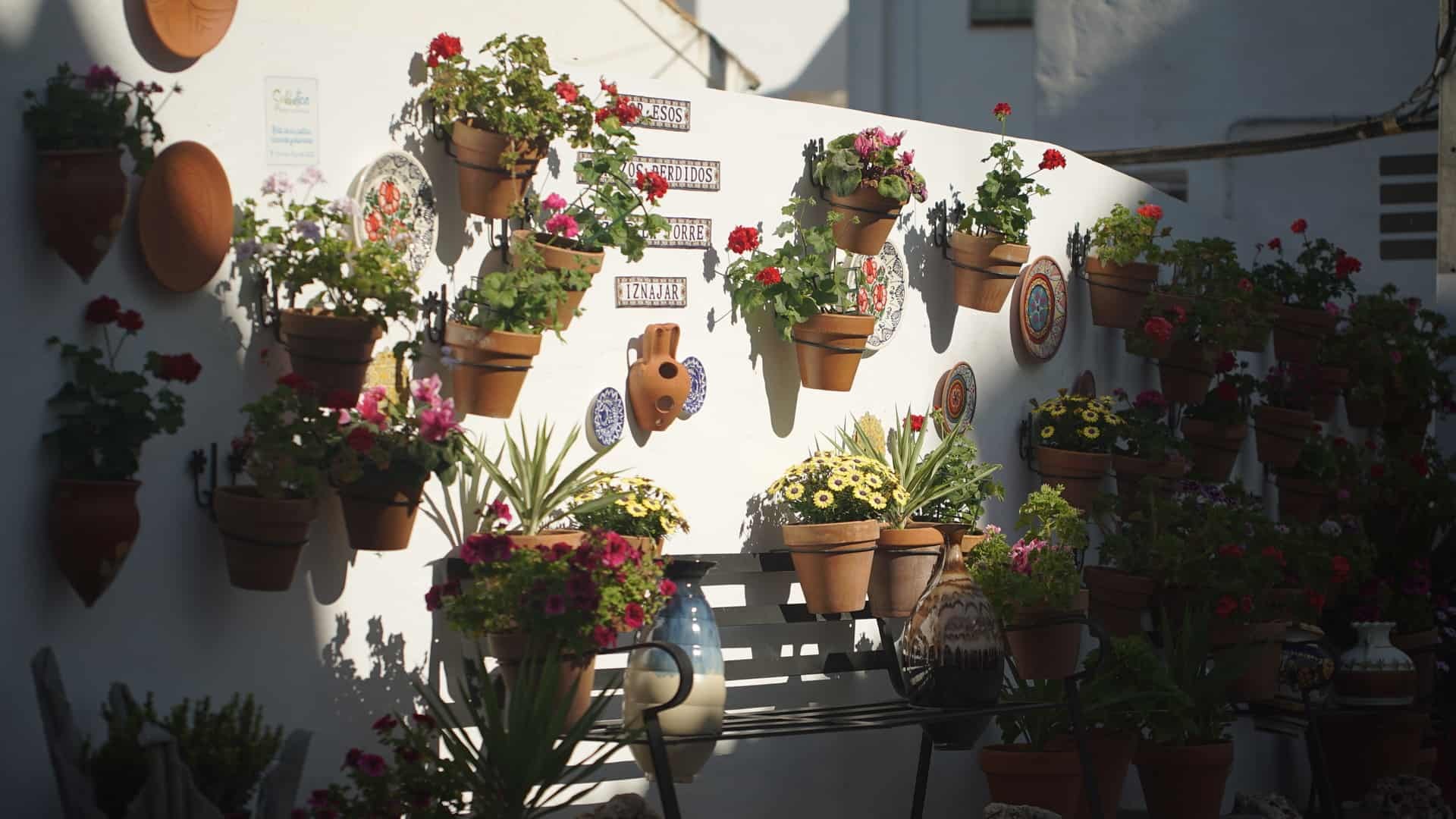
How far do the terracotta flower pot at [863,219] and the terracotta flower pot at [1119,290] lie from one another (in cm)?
153

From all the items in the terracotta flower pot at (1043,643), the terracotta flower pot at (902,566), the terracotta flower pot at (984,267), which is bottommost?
the terracotta flower pot at (1043,643)

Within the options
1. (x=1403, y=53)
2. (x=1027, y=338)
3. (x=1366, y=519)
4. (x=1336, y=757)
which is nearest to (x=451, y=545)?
(x=1027, y=338)

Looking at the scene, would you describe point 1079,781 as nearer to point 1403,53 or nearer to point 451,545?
point 451,545

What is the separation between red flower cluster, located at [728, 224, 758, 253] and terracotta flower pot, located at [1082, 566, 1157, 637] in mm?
2025

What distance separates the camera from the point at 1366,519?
25.3 feet

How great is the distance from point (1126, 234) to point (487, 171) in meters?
3.19

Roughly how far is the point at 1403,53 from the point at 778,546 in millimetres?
7004

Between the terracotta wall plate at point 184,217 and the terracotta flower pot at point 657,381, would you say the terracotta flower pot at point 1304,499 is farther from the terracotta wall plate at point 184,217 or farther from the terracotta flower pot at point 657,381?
the terracotta wall plate at point 184,217

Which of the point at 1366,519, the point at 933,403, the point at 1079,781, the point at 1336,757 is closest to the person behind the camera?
the point at 1079,781

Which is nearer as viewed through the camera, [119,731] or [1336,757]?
[119,731]

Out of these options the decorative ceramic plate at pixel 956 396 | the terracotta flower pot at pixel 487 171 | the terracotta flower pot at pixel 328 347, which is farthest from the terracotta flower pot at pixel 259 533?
the decorative ceramic plate at pixel 956 396

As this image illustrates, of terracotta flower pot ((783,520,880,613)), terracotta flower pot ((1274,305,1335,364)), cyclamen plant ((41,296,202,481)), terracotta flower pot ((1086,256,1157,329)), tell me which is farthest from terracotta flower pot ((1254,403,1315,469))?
cyclamen plant ((41,296,202,481))

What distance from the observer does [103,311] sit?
361cm

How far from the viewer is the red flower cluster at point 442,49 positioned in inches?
172
